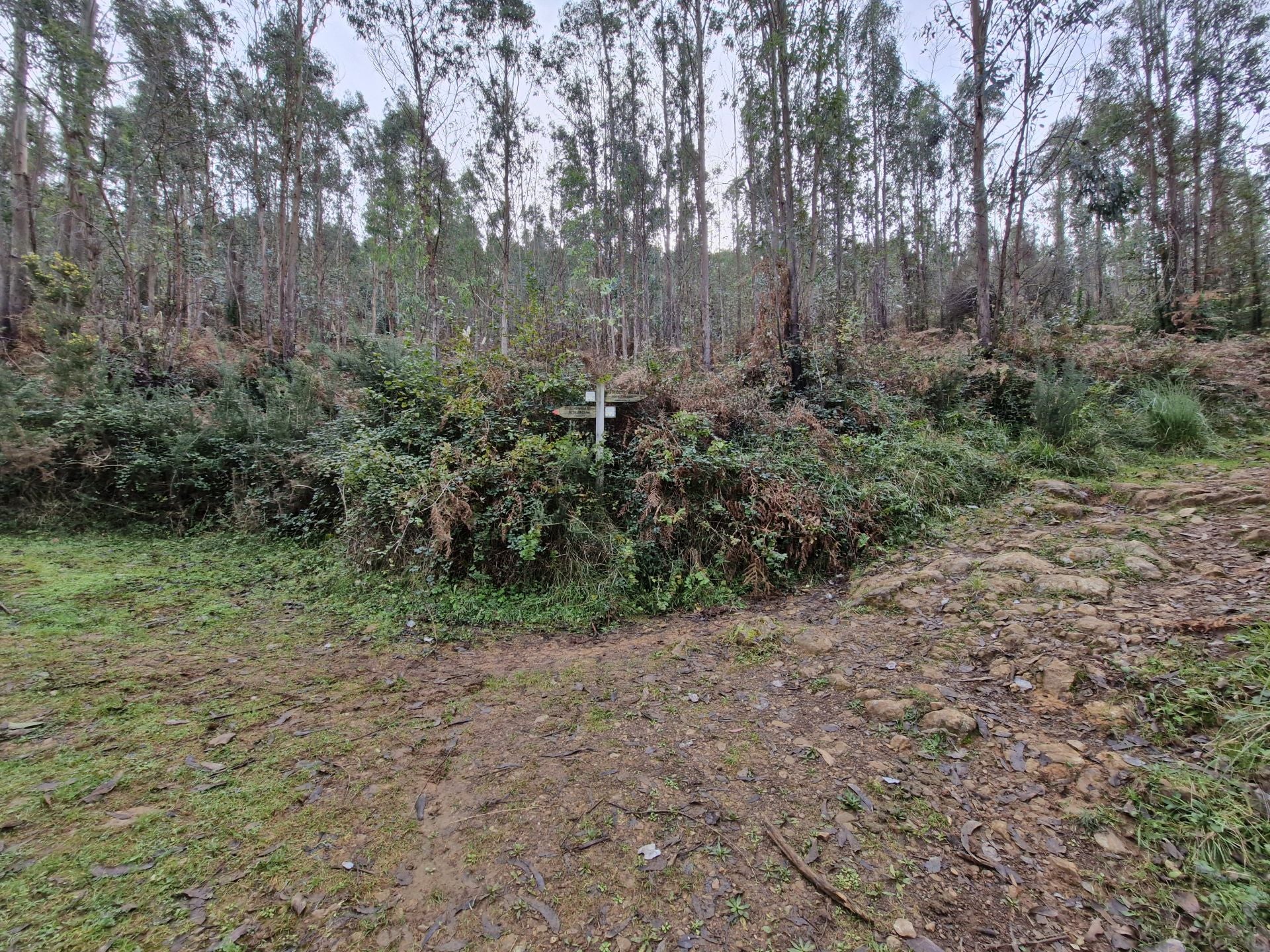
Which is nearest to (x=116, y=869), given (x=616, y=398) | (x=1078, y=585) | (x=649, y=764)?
(x=649, y=764)

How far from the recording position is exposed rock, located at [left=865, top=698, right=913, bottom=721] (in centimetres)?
240

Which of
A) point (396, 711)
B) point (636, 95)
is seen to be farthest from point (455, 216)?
point (396, 711)

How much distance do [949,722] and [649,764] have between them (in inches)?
56.7

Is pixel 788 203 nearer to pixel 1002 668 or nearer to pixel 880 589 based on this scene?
pixel 880 589

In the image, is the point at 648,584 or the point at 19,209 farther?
the point at 19,209

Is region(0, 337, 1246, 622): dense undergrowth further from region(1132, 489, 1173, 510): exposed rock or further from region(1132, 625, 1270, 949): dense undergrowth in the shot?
region(1132, 625, 1270, 949): dense undergrowth

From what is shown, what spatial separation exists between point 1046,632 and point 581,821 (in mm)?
2669

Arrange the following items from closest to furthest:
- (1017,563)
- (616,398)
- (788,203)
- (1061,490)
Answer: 1. (1017,563)
2. (1061,490)
3. (616,398)
4. (788,203)

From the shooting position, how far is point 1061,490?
457 cm

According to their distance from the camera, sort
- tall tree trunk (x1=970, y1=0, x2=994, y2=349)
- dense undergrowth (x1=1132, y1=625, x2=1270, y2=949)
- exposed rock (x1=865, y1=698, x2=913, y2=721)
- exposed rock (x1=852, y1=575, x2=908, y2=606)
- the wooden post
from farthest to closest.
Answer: tall tree trunk (x1=970, y1=0, x2=994, y2=349)
the wooden post
exposed rock (x1=852, y1=575, x2=908, y2=606)
exposed rock (x1=865, y1=698, x2=913, y2=721)
dense undergrowth (x1=1132, y1=625, x2=1270, y2=949)

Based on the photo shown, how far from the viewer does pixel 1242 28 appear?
1096cm

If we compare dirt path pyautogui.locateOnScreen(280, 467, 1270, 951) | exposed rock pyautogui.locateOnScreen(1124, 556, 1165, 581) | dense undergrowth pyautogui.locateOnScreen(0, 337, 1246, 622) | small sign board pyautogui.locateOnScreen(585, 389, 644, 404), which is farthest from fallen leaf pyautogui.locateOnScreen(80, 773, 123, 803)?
exposed rock pyautogui.locateOnScreen(1124, 556, 1165, 581)

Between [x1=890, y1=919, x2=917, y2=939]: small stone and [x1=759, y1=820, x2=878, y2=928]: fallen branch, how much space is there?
6 cm

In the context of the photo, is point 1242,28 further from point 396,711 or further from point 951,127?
point 396,711
